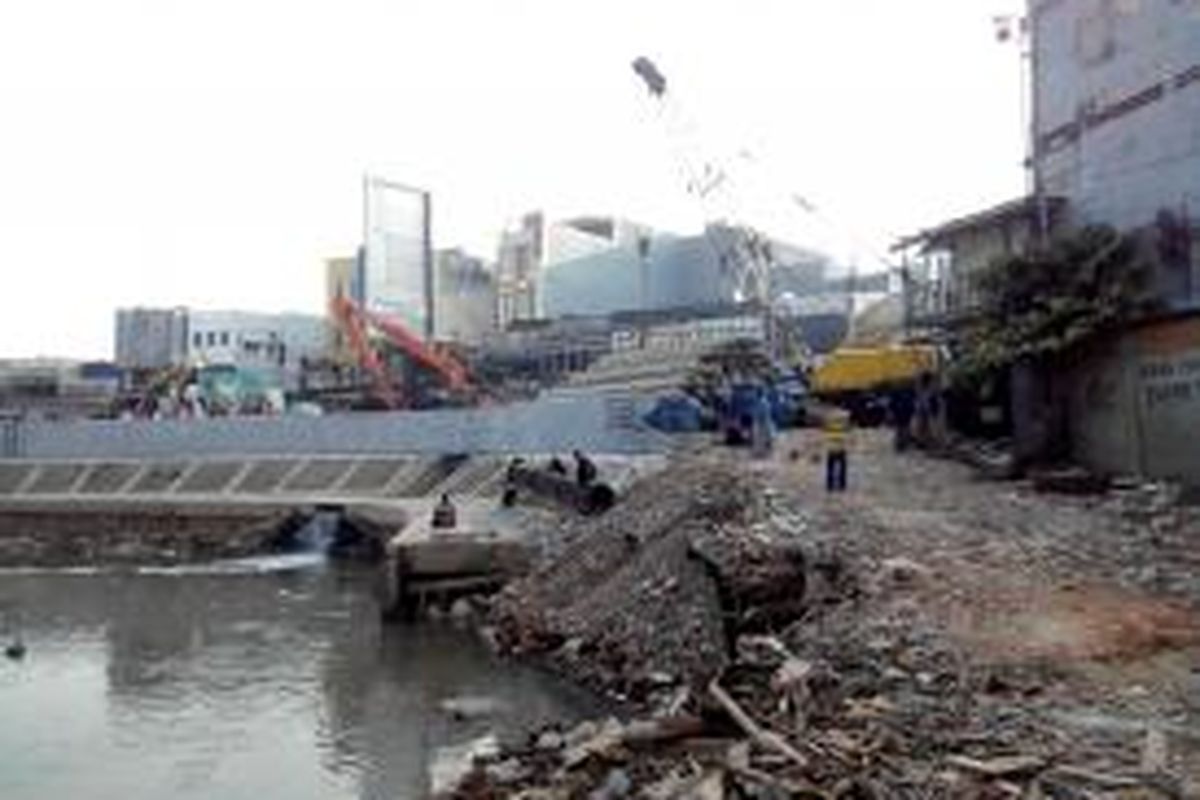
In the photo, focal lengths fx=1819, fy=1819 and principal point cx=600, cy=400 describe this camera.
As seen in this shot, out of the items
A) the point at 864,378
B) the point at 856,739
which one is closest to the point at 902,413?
the point at 864,378

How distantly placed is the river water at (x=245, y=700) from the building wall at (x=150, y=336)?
6549 centimetres

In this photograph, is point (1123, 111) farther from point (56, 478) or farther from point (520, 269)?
point (520, 269)

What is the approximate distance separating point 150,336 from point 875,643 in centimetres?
9300

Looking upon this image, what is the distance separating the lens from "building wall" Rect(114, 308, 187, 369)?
342 ft

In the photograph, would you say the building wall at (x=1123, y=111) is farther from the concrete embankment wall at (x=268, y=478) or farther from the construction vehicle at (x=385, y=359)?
the construction vehicle at (x=385, y=359)

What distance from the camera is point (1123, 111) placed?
2925 cm

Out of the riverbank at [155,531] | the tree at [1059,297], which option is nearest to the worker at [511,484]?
the riverbank at [155,531]

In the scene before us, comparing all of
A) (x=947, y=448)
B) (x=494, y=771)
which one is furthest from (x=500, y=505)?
(x=494, y=771)

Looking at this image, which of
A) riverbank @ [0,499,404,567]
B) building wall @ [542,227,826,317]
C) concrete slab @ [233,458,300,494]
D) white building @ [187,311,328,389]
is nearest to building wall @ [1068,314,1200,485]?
riverbank @ [0,499,404,567]

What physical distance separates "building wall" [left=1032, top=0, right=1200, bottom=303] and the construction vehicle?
47760mm

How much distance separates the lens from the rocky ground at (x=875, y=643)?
14.0 meters

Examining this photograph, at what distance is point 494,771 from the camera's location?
685 inches

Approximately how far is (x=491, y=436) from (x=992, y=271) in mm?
22568

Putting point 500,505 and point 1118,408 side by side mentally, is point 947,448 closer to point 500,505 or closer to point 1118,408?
point 1118,408
